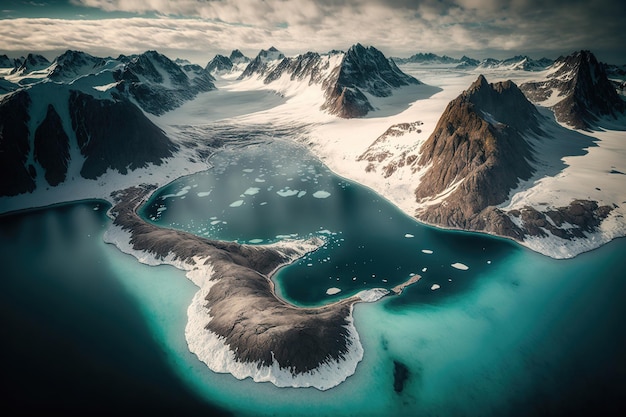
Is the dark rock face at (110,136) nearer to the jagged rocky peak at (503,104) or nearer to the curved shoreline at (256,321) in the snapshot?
the curved shoreline at (256,321)

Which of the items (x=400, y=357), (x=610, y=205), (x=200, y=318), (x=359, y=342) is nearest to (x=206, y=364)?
(x=200, y=318)

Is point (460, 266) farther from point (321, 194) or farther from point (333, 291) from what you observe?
point (321, 194)

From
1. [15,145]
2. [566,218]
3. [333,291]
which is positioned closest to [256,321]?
[333,291]

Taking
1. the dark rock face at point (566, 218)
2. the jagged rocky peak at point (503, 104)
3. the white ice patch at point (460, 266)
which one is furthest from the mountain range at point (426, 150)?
the white ice patch at point (460, 266)

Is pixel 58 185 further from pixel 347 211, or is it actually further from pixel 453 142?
pixel 453 142

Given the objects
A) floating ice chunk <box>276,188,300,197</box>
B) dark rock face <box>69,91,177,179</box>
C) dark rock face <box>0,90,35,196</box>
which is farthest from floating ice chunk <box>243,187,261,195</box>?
dark rock face <box>0,90,35,196</box>

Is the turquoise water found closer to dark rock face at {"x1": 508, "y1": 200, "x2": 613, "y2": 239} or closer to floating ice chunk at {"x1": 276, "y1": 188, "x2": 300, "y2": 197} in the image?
dark rock face at {"x1": 508, "y1": 200, "x2": 613, "y2": 239}
